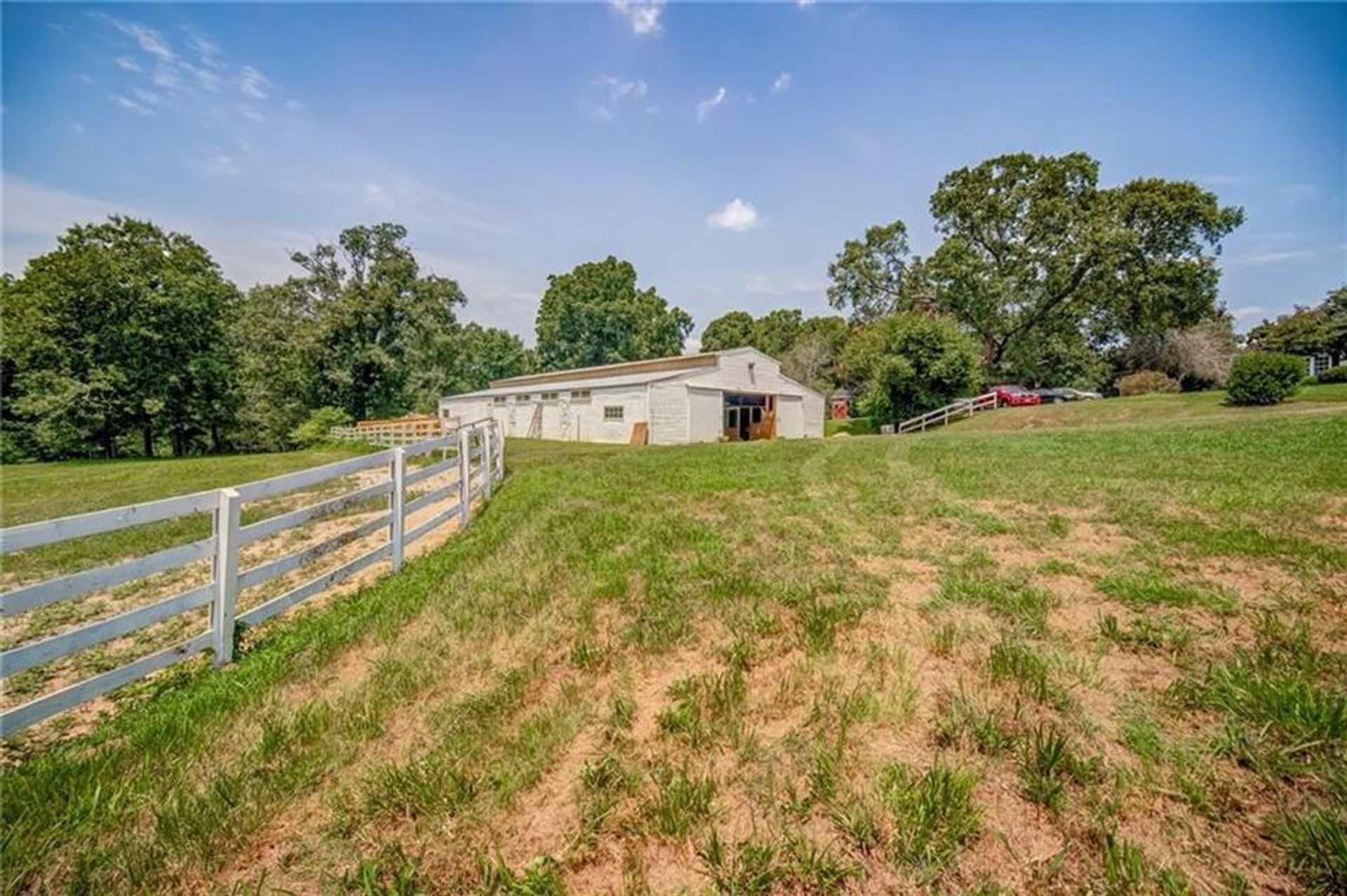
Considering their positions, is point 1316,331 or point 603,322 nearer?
point 1316,331

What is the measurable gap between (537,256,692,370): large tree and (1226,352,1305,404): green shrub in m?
43.7

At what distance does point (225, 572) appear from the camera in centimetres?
376

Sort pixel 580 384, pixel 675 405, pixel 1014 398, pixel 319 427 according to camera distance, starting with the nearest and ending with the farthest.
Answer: pixel 675 405, pixel 580 384, pixel 319 427, pixel 1014 398

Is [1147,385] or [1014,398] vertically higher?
[1147,385]

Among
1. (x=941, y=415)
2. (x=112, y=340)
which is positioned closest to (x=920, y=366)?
(x=941, y=415)

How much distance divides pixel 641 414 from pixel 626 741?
23010 millimetres

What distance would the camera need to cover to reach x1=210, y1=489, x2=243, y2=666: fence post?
372cm

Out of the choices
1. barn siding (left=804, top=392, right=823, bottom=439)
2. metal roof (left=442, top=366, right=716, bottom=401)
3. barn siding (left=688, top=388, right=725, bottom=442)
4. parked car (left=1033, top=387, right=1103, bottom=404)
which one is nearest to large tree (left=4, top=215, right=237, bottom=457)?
metal roof (left=442, top=366, right=716, bottom=401)

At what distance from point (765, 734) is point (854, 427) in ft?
113

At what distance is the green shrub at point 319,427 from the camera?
3080 centimetres

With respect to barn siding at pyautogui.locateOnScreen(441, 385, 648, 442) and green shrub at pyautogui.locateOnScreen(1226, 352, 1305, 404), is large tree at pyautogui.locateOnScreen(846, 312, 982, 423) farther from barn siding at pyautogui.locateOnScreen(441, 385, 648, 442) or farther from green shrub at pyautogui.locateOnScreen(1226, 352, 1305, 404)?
barn siding at pyautogui.locateOnScreen(441, 385, 648, 442)

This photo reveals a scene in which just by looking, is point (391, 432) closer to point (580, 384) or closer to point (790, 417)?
point (580, 384)

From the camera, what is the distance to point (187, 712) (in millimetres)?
3000

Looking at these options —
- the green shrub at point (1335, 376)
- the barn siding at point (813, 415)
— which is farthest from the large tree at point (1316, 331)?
the barn siding at point (813, 415)
